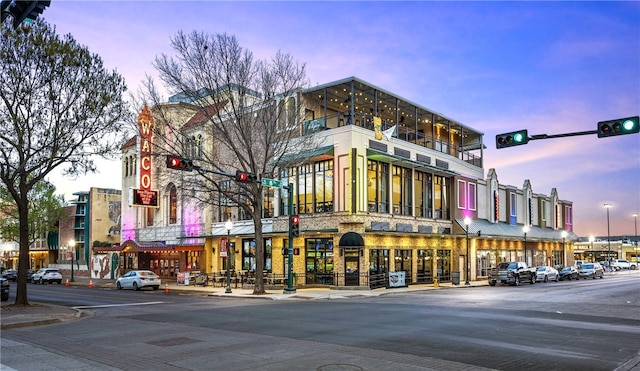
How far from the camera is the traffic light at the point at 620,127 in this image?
15.7 metres

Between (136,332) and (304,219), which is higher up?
(304,219)

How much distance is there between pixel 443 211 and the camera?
4625 centimetres

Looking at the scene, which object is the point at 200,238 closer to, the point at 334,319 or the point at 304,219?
the point at 304,219

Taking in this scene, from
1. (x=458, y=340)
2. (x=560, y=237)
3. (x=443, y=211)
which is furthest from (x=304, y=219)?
(x=560, y=237)

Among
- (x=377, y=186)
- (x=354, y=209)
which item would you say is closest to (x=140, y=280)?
(x=354, y=209)

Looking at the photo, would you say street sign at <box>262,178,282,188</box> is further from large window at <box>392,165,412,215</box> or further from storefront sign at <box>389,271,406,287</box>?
large window at <box>392,165,412,215</box>

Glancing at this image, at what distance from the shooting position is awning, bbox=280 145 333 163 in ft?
114

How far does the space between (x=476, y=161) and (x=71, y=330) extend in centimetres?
4466

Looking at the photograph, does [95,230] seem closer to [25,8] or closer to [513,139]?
[513,139]

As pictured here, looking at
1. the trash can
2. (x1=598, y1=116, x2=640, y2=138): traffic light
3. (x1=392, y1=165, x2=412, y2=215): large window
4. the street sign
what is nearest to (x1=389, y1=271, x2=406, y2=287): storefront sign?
(x1=392, y1=165, x2=412, y2=215): large window

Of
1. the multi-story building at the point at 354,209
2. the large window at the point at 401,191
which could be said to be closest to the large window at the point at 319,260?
the multi-story building at the point at 354,209

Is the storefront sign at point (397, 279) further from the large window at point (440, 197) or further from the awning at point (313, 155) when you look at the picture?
the awning at point (313, 155)

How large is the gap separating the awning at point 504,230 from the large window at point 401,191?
260 inches

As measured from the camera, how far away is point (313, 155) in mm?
36875
